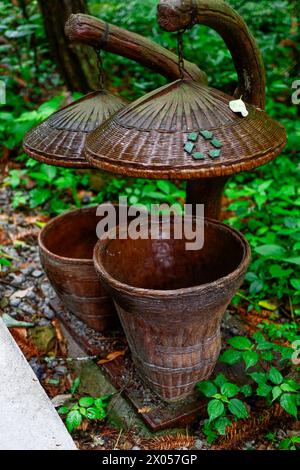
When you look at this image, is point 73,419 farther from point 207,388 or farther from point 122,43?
point 122,43

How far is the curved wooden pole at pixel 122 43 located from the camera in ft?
6.12

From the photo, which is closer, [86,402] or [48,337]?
[86,402]

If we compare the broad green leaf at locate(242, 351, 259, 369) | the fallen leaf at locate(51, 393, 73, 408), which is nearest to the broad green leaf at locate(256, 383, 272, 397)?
the broad green leaf at locate(242, 351, 259, 369)

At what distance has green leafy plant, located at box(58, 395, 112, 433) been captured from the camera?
1.89 metres

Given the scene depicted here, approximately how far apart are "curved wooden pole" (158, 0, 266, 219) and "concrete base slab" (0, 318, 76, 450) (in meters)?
1.14

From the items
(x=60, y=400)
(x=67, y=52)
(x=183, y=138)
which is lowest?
(x=60, y=400)

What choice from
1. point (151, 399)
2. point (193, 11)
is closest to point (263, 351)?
point (151, 399)

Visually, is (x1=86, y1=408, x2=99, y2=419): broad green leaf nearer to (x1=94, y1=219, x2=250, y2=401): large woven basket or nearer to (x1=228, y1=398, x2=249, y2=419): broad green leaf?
(x1=94, y1=219, x2=250, y2=401): large woven basket

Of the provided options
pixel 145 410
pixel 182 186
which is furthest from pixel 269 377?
pixel 182 186

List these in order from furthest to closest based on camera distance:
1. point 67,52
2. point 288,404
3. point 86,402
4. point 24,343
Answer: point 67,52 < point 24,343 < point 86,402 < point 288,404

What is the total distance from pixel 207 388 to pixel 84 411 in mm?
512

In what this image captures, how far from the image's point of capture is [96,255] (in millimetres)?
1939

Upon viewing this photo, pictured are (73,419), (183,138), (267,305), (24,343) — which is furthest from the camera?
(267,305)

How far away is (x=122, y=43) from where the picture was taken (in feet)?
6.57
